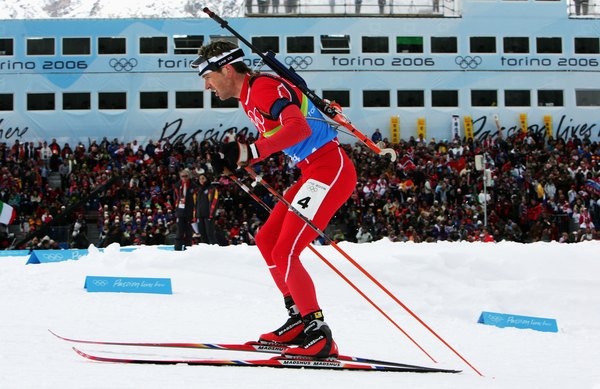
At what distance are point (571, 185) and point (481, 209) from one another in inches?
166

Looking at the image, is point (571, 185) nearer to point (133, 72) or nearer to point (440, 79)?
point (440, 79)

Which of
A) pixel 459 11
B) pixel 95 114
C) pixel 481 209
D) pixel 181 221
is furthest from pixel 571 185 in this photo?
pixel 95 114

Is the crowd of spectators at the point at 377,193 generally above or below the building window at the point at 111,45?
below

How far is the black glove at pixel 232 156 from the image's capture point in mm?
3971

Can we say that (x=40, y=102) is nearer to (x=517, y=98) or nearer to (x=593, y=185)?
(x=517, y=98)

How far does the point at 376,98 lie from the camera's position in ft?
106

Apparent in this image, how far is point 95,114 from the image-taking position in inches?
1239

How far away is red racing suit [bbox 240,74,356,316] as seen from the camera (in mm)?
4086

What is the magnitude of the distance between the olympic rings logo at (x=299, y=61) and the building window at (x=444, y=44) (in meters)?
5.76

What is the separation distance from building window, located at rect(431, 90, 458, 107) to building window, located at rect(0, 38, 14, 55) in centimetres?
1897


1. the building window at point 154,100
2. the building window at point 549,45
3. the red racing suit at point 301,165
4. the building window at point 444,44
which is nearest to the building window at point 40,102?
the building window at point 154,100

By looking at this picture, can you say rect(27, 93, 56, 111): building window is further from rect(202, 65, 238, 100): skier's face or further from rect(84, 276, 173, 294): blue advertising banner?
rect(202, 65, 238, 100): skier's face

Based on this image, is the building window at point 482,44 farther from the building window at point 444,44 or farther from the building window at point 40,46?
the building window at point 40,46

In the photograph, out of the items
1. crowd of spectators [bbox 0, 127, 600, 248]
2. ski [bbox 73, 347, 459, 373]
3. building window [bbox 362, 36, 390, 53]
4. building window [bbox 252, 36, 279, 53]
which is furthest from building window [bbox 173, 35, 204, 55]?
ski [bbox 73, 347, 459, 373]
